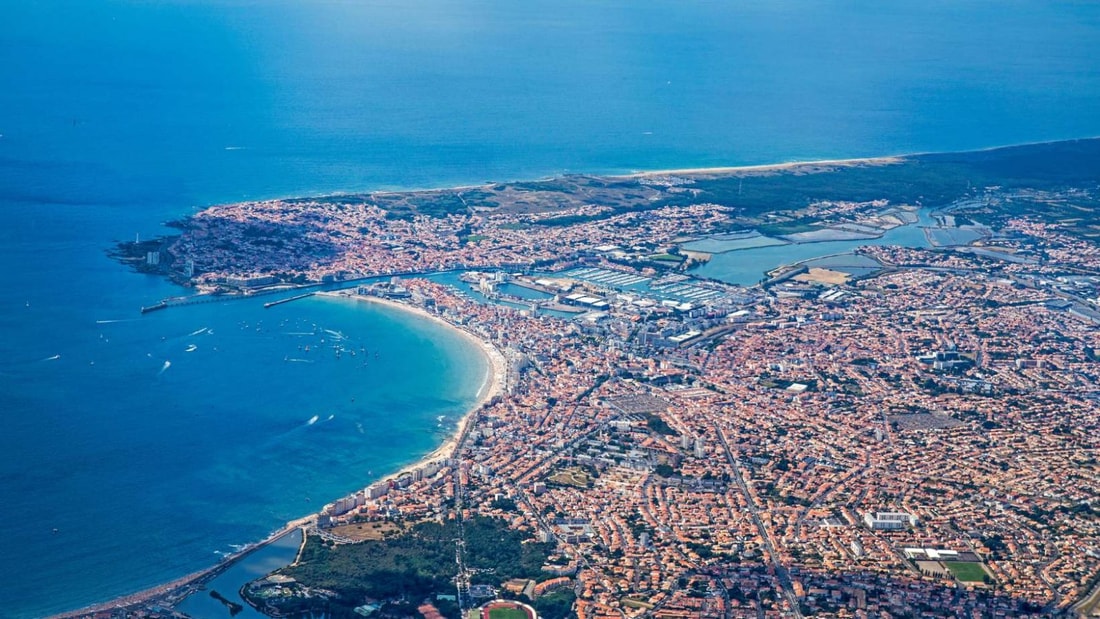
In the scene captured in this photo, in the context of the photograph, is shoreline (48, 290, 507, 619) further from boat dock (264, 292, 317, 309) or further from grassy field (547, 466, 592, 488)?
grassy field (547, 466, 592, 488)

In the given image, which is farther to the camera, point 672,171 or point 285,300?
point 672,171

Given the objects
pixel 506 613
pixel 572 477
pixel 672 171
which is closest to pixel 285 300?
pixel 572 477

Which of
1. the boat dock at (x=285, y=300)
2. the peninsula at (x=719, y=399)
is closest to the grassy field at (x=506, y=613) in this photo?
the peninsula at (x=719, y=399)

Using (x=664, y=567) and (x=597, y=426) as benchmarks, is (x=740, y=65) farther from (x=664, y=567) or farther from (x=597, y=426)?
(x=664, y=567)

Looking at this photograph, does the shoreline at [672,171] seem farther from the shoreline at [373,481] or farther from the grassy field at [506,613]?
the grassy field at [506,613]

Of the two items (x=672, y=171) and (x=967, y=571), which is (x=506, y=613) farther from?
(x=672, y=171)

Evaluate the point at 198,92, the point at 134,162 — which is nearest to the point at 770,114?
the point at 198,92
